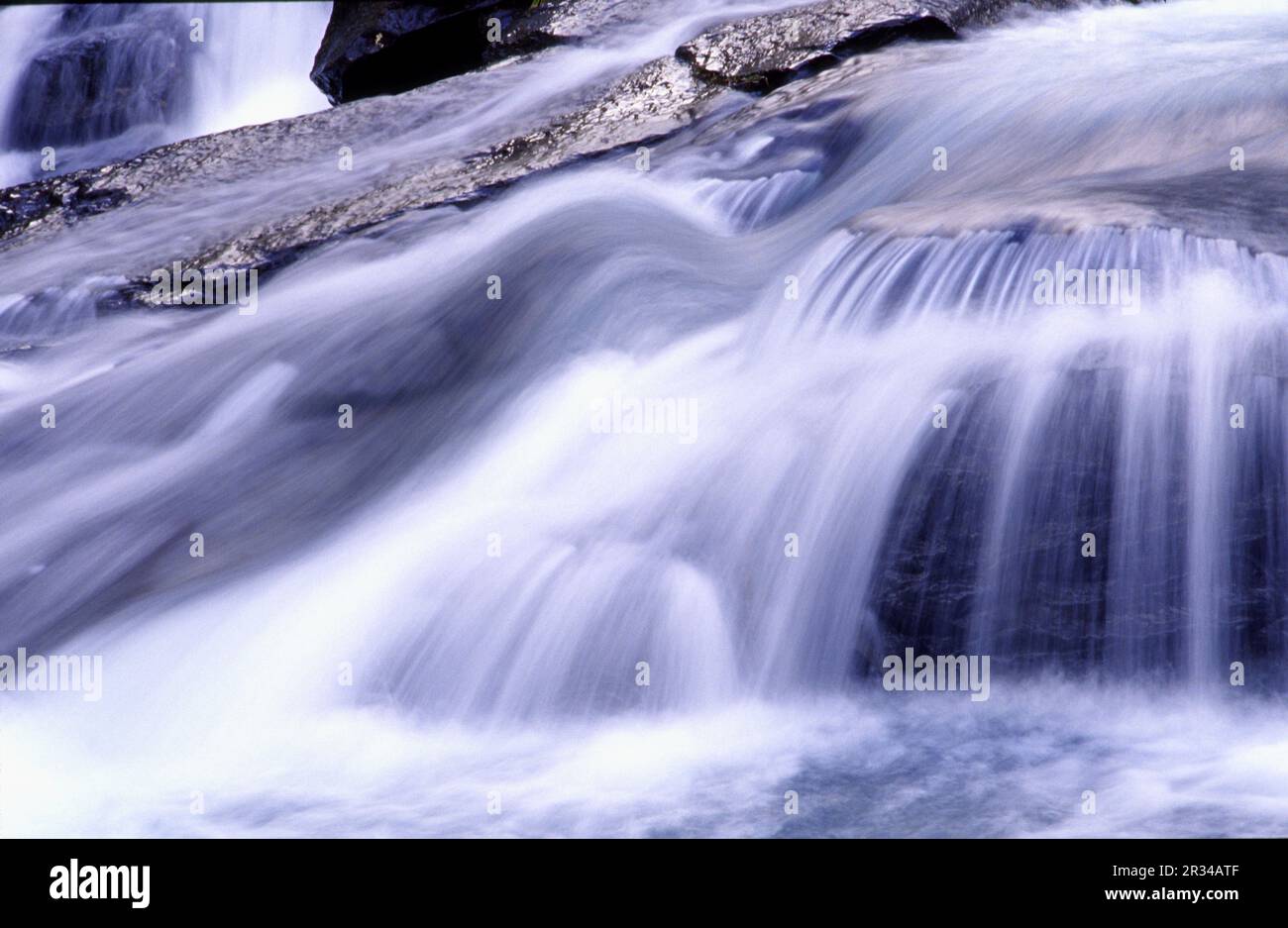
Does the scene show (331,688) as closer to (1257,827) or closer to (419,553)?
(419,553)

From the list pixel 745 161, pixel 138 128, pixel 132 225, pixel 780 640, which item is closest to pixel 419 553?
pixel 780 640

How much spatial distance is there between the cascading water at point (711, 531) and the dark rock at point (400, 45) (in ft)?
15.0

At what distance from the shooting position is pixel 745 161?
7.77 meters

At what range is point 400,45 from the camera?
438 inches

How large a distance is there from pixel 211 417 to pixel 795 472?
268cm

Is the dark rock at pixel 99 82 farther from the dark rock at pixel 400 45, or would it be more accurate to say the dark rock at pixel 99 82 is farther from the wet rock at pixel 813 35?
the wet rock at pixel 813 35

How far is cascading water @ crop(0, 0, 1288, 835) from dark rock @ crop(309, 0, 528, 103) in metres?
4.56

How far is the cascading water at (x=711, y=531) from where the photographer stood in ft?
14.3
